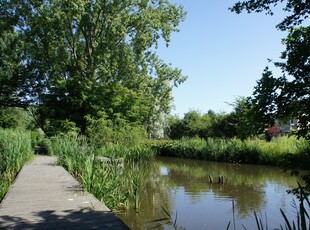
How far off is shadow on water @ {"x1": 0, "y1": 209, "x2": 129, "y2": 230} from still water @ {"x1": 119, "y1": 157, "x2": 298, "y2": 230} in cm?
69

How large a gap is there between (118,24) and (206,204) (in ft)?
51.4

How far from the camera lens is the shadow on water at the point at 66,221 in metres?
4.32

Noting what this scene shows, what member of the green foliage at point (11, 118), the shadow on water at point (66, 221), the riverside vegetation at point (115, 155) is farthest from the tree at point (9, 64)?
the shadow on water at point (66, 221)

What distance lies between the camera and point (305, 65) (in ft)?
10.8

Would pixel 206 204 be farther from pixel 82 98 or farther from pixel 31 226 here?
pixel 82 98

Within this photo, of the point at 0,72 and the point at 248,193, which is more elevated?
the point at 0,72

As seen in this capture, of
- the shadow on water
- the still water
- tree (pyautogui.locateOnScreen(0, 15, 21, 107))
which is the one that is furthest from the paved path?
tree (pyautogui.locateOnScreen(0, 15, 21, 107))

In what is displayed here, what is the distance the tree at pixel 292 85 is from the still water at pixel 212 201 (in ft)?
5.49

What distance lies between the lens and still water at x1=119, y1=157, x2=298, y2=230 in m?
6.96

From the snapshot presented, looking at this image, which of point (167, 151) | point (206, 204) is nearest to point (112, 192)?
point (206, 204)

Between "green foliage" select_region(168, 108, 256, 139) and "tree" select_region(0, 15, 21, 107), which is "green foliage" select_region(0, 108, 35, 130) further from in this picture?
"green foliage" select_region(168, 108, 256, 139)

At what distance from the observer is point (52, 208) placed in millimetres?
5367

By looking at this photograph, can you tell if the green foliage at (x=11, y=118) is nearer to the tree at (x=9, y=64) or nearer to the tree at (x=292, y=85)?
the tree at (x=9, y=64)

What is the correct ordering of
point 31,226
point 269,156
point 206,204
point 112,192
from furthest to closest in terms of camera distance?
point 269,156 → point 206,204 → point 112,192 → point 31,226
